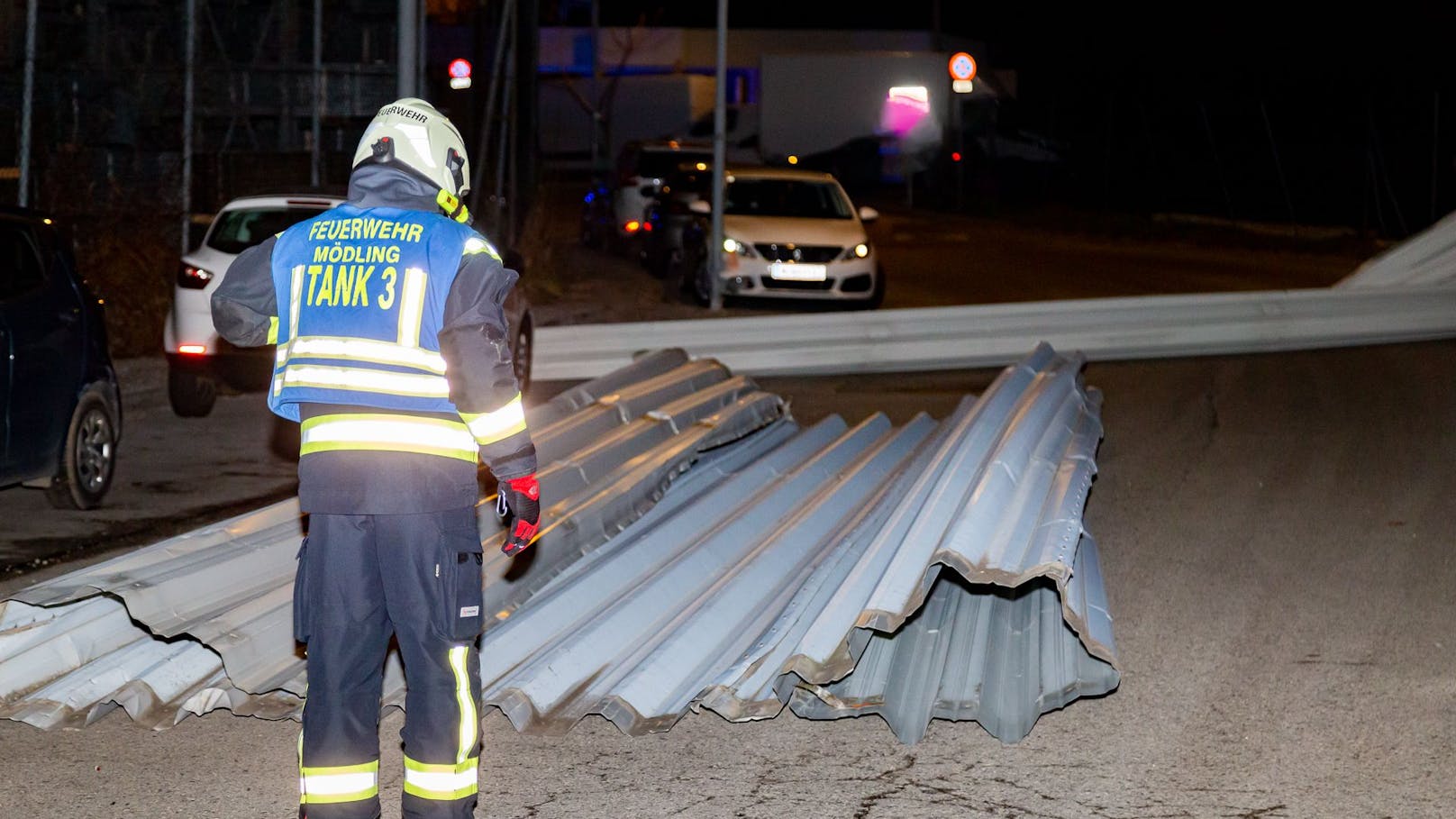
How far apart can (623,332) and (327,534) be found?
1044 cm

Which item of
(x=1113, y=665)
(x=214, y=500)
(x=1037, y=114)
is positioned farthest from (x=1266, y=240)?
(x=1113, y=665)

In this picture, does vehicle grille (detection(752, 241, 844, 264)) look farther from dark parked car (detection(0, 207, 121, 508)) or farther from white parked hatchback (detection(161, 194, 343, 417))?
dark parked car (detection(0, 207, 121, 508))

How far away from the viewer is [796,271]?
18.9 meters

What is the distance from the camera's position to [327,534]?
4.15 metres

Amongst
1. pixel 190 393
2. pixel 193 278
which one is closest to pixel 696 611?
pixel 193 278

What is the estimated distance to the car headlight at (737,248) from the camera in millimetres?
18953

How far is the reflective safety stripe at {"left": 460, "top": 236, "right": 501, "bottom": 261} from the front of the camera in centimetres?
411

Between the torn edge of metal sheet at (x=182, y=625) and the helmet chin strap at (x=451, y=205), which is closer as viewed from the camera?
the helmet chin strap at (x=451, y=205)

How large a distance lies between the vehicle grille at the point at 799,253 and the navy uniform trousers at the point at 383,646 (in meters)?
14.9

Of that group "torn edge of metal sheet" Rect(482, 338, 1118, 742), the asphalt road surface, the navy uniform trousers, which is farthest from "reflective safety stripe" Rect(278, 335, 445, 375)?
"torn edge of metal sheet" Rect(482, 338, 1118, 742)

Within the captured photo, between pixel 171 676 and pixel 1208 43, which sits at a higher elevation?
pixel 1208 43

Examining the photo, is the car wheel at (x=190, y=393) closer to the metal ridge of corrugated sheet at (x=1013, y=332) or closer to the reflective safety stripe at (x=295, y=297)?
the metal ridge of corrugated sheet at (x=1013, y=332)

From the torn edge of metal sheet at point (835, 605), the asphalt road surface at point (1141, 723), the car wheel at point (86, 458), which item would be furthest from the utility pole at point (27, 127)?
the torn edge of metal sheet at point (835, 605)

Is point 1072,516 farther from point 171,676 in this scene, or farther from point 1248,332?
point 1248,332
